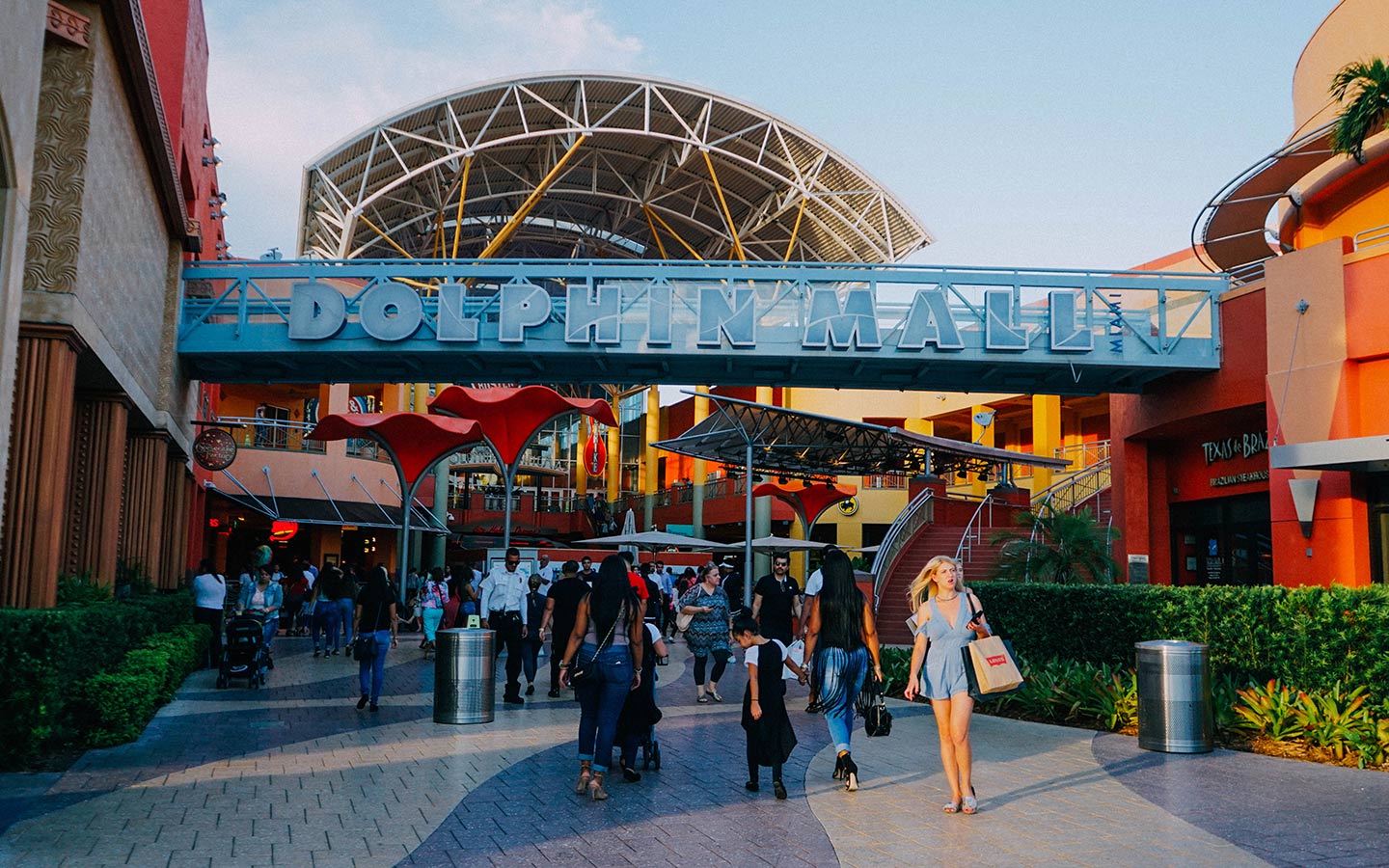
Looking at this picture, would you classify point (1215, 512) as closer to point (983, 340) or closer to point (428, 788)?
point (983, 340)

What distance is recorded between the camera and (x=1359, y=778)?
845 cm

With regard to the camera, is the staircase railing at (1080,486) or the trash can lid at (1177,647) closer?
the trash can lid at (1177,647)

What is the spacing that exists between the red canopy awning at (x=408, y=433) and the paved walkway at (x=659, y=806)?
13.1 meters

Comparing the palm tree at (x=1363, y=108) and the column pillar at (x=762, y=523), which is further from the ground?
the palm tree at (x=1363, y=108)

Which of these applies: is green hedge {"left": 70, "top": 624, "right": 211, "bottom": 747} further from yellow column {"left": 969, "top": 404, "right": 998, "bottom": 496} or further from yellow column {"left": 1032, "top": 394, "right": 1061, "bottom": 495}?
yellow column {"left": 969, "top": 404, "right": 998, "bottom": 496}

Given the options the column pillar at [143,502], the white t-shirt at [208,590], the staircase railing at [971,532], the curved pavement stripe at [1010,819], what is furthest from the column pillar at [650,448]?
→ the curved pavement stripe at [1010,819]

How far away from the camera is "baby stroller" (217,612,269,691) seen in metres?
14.6

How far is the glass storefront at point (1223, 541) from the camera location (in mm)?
19734

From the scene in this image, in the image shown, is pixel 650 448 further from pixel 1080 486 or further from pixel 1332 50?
pixel 1332 50

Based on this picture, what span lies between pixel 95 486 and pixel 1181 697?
38.1 feet

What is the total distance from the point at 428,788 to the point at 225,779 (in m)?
1.55

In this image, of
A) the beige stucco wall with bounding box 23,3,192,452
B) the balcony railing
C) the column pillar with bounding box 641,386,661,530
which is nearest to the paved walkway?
the beige stucco wall with bounding box 23,3,192,452

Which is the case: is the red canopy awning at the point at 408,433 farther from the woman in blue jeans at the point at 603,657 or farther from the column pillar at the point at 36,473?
the woman in blue jeans at the point at 603,657

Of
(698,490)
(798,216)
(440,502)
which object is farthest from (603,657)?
(698,490)
